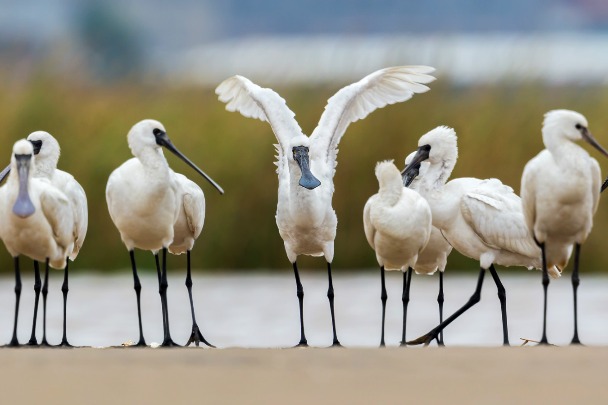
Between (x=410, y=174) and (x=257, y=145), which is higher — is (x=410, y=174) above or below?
below

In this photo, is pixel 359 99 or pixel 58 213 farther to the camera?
pixel 359 99

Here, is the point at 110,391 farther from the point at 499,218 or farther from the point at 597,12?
the point at 597,12

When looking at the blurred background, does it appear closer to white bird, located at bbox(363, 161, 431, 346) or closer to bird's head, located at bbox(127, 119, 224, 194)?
bird's head, located at bbox(127, 119, 224, 194)

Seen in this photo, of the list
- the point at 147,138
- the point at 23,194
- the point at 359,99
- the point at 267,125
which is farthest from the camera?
the point at 267,125

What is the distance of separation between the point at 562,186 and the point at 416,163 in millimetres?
2239

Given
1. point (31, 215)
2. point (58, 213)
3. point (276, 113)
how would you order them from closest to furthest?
point (31, 215) < point (58, 213) < point (276, 113)

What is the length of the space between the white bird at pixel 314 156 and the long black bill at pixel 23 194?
77.4 inches

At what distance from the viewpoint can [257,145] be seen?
21609 mm

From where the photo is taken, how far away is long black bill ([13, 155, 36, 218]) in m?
12.2

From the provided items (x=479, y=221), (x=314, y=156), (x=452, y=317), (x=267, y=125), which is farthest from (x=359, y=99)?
(x=267, y=125)

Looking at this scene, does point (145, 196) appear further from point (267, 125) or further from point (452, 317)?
point (267, 125)

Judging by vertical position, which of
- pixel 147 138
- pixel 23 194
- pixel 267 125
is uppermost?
pixel 267 125

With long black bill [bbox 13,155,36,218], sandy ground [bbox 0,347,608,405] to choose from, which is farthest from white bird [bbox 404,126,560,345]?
long black bill [bbox 13,155,36,218]

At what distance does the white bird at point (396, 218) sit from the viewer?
12.7 meters
